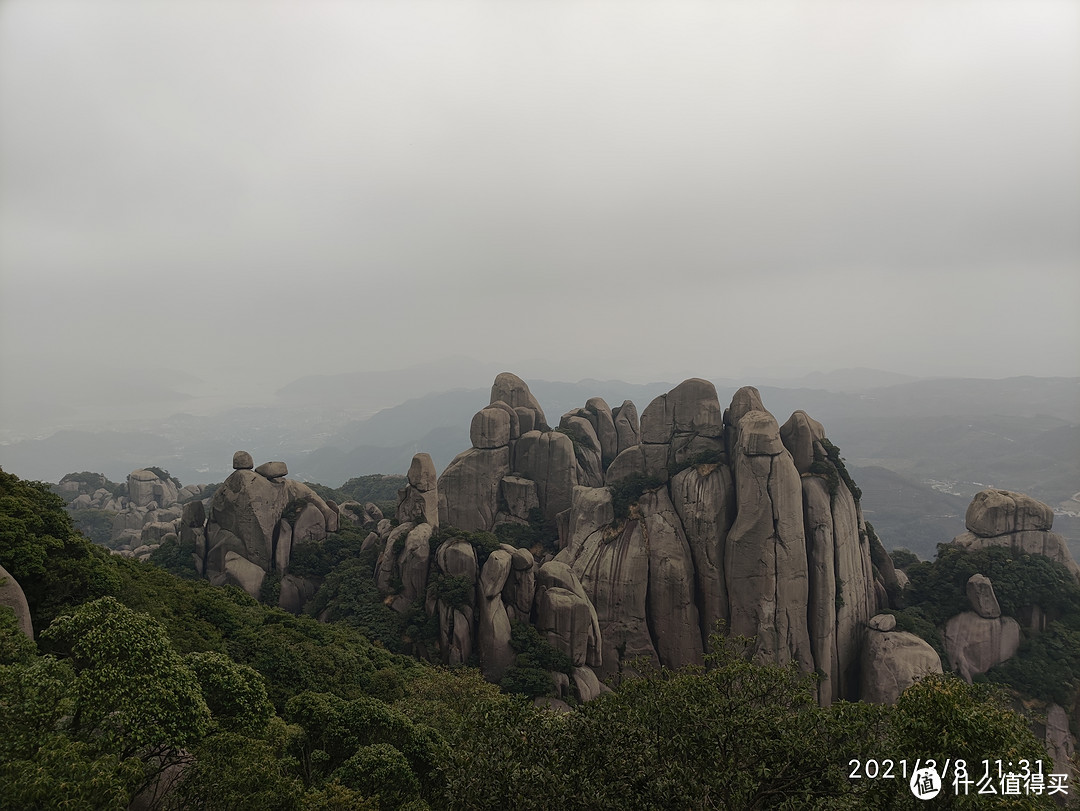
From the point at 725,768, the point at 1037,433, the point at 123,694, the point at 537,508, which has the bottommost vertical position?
the point at 1037,433

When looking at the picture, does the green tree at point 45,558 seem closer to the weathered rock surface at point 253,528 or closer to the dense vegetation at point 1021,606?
the weathered rock surface at point 253,528

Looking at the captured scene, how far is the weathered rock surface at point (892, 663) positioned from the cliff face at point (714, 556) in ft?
4.24

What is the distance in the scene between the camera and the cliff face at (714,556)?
28531 mm

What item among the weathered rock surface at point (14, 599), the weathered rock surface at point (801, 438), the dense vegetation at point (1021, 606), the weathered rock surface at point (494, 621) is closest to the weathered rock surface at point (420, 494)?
the weathered rock surface at point (494, 621)

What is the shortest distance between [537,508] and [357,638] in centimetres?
2024

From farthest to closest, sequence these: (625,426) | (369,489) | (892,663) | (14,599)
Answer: (369,489) < (625,426) < (892,663) < (14,599)

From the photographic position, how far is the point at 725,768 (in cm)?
1039

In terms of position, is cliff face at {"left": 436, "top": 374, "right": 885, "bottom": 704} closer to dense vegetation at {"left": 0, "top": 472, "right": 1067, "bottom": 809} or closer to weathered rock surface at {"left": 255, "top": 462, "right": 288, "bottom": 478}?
dense vegetation at {"left": 0, "top": 472, "right": 1067, "bottom": 809}

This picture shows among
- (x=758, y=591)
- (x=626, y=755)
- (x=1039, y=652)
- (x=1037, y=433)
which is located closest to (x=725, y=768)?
(x=626, y=755)

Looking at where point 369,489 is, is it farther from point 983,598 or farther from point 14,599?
point 983,598

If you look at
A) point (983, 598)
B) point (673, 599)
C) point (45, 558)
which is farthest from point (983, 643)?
point (45, 558)

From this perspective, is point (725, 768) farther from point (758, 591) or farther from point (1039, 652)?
point (1039, 652)

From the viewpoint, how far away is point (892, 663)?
27.0m

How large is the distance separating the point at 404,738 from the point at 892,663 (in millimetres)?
26250
